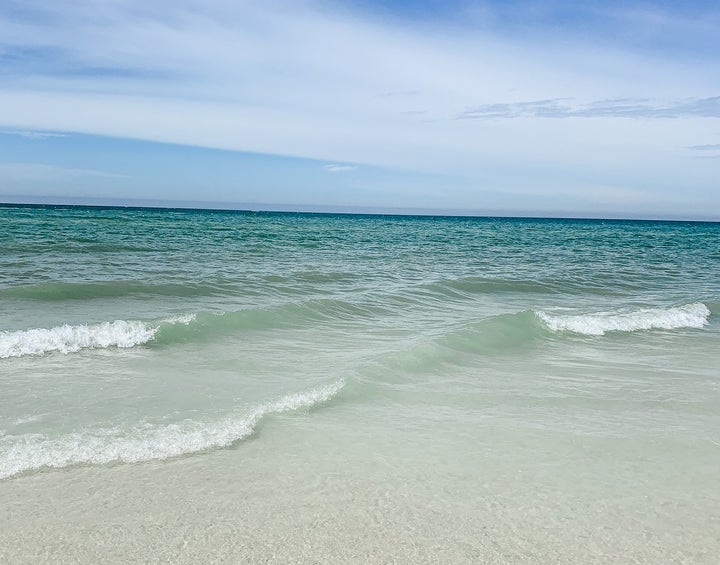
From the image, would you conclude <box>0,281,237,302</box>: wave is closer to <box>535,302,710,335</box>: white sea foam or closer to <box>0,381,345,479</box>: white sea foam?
<box>535,302,710,335</box>: white sea foam

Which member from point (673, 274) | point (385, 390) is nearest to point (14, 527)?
point (385, 390)

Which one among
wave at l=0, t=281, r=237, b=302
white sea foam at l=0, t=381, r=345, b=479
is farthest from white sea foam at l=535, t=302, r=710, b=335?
white sea foam at l=0, t=381, r=345, b=479

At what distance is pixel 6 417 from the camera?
5539mm

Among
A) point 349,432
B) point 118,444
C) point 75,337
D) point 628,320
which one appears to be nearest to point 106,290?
point 75,337

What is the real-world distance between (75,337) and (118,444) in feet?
14.4

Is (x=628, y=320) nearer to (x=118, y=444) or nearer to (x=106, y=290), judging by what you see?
(x=118, y=444)

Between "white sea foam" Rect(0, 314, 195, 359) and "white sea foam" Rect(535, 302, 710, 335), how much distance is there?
280 inches

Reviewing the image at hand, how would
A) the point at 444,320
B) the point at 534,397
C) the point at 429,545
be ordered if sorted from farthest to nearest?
the point at 444,320 < the point at 534,397 < the point at 429,545

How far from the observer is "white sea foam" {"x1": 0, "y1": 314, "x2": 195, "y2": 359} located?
8195 mm

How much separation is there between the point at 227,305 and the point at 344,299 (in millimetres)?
2467

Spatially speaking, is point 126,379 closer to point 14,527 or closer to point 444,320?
point 14,527

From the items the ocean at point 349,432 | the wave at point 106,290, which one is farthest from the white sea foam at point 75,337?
the wave at point 106,290

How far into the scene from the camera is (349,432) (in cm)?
560

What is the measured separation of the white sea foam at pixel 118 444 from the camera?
15.2 feet
